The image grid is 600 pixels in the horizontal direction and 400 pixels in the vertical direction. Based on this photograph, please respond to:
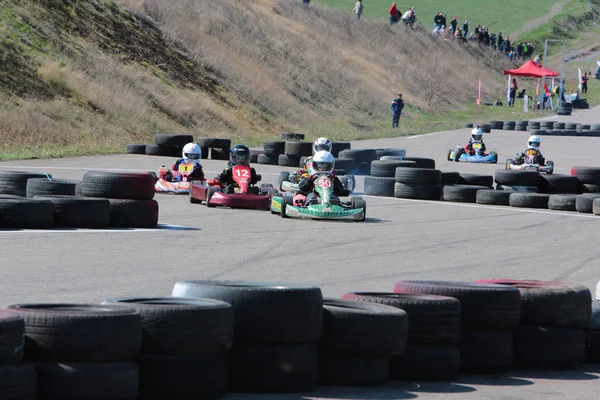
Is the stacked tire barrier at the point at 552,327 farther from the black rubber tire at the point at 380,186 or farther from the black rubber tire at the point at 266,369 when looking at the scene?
the black rubber tire at the point at 380,186

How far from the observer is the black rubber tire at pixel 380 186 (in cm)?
1975

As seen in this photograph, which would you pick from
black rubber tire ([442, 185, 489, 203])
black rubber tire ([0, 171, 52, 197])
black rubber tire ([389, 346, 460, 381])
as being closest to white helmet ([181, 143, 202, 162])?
black rubber tire ([442, 185, 489, 203])

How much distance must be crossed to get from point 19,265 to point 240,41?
122 feet

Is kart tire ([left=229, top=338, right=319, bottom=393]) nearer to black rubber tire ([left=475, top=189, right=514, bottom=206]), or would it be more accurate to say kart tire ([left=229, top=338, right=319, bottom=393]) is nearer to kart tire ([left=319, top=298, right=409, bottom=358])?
kart tire ([left=319, top=298, right=409, bottom=358])

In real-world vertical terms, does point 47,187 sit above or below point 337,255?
above

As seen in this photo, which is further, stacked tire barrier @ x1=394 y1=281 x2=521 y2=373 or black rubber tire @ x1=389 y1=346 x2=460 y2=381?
stacked tire barrier @ x1=394 y1=281 x2=521 y2=373

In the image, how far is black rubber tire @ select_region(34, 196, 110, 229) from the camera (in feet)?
Result: 40.9

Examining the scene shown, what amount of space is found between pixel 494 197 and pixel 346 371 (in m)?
13.2

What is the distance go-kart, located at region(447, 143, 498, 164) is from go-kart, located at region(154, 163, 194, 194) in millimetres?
12246

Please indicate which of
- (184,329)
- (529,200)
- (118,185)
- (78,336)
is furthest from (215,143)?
(78,336)

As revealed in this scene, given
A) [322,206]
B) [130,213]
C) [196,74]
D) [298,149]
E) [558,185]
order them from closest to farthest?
[130,213]
[322,206]
[558,185]
[298,149]
[196,74]

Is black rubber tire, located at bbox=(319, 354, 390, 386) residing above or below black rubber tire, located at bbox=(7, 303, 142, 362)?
below

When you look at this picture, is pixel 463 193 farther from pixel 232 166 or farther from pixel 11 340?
pixel 11 340

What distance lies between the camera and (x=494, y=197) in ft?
61.3
